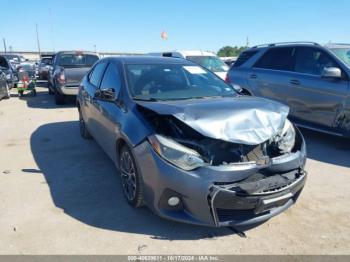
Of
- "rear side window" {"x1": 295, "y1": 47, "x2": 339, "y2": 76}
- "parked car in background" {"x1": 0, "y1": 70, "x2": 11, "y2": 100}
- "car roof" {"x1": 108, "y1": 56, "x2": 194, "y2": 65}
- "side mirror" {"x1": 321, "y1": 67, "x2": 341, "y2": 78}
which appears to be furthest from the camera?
"parked car in background" {"x1": 0, "y1": 70, "x2": 11, "y2": 100}

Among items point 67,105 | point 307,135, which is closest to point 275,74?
point 307,135

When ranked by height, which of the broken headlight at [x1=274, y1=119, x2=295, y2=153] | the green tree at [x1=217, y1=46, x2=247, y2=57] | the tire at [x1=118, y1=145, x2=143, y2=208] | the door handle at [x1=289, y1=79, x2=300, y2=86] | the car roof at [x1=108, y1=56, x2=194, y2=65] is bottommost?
the green tree at [x1=217, y1=46, x2=247, y2=57]

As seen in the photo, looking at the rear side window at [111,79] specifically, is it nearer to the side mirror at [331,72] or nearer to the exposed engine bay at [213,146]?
the exposed engine bay at [213,146]

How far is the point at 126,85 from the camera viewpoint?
406cm

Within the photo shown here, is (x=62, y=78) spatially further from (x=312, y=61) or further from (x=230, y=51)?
Answer: (x=230, y=51)

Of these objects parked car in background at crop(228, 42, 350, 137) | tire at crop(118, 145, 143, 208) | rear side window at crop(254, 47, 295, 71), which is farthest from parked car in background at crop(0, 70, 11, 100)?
tire at crop(118, 145, 143, 208)

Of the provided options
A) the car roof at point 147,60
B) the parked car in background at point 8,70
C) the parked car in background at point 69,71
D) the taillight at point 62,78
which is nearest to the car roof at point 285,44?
the car roof at point 147,60

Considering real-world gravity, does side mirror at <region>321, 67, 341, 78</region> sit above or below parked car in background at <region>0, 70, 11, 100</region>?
above

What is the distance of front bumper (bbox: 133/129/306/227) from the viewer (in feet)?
9.43

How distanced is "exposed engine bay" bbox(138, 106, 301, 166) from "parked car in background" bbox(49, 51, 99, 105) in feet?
26.8

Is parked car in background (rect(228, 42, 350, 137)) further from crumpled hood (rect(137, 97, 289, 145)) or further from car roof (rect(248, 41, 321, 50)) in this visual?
crumpled hood (rect(137, 97, 289, 145))

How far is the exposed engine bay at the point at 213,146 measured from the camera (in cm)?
308

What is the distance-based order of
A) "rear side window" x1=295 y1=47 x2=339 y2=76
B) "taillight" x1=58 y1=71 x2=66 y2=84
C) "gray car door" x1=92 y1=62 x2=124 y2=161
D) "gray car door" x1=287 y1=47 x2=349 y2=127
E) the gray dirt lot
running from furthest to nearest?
"taillight" x1=58 y1=71 x2=66 y2=84 → "rear side window" x1=295 y1=47 x2=339 y2=76 → "gray car door" x1=287 y1=47 x2=349 y2=127 → "gray car door" x1=92 y1=62 x2=124 y2=161 → the gray dirt lot

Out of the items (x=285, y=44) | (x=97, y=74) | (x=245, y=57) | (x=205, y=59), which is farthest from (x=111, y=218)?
(x=205, y=59)
